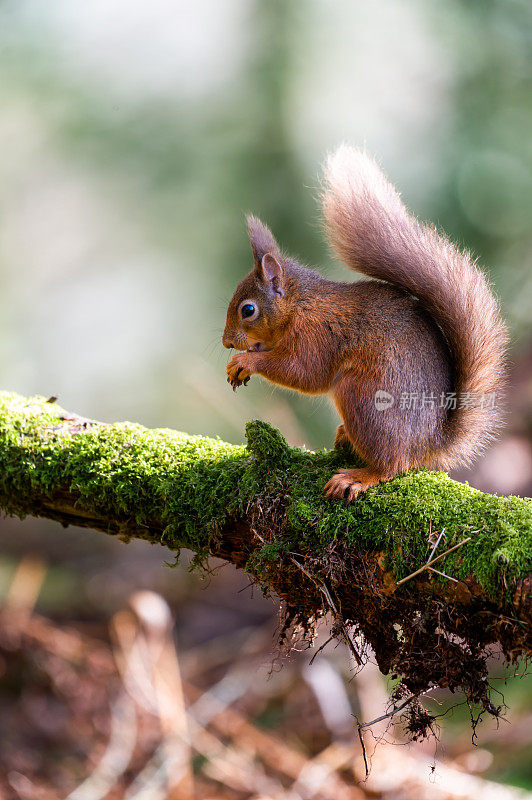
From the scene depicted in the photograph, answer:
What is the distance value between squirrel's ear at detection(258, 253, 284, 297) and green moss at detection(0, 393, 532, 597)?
706 mm

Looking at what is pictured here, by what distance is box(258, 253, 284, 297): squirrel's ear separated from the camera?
2568 millimetres

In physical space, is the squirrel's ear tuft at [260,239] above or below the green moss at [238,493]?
above

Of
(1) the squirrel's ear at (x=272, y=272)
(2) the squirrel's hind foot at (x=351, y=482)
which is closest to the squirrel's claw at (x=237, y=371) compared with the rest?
(1) the squirrel's ear at (x=272, y=272)

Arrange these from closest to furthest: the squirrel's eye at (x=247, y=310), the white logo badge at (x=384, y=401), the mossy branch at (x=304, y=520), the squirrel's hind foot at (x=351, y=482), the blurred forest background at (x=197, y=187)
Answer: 1. the mossy branch at (x=304, y=520)
2. the squirrel's hind foot at (x=351, y=482)
3. the white logo badge at (x=384, y=401)
4. the squirrel's eye at (x=247, y=310)
5. the blurred forest background at (x=197, y=187)

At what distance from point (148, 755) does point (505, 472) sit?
2.93 metres

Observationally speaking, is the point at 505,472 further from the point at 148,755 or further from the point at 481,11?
the point at 481,11

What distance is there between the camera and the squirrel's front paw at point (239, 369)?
2422 mm

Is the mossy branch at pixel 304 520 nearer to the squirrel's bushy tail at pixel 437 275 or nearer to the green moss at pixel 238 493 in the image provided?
the green moss at pixel 238 493

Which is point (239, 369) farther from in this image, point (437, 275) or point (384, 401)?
point (437, 275)

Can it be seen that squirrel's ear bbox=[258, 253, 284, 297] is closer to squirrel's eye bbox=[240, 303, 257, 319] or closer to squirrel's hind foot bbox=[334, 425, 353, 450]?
squirrel's eye bbox=[240, 303, 257, 319]

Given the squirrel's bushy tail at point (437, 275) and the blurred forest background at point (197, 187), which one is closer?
the squirrel's bushy tail at point (437, 275)

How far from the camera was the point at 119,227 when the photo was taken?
576 cm

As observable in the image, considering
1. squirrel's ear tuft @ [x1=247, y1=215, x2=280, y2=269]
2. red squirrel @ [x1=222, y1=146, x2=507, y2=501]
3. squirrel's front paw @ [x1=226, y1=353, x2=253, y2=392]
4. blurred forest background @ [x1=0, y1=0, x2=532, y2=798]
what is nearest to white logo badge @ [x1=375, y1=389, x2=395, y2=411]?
red squirrel @ [x1=222, y1=146, x2=507, y2=501]

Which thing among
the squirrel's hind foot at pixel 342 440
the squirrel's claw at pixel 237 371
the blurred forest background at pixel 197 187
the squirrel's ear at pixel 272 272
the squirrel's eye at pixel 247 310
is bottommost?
the squirrel's hind foot at pixel 342 440
